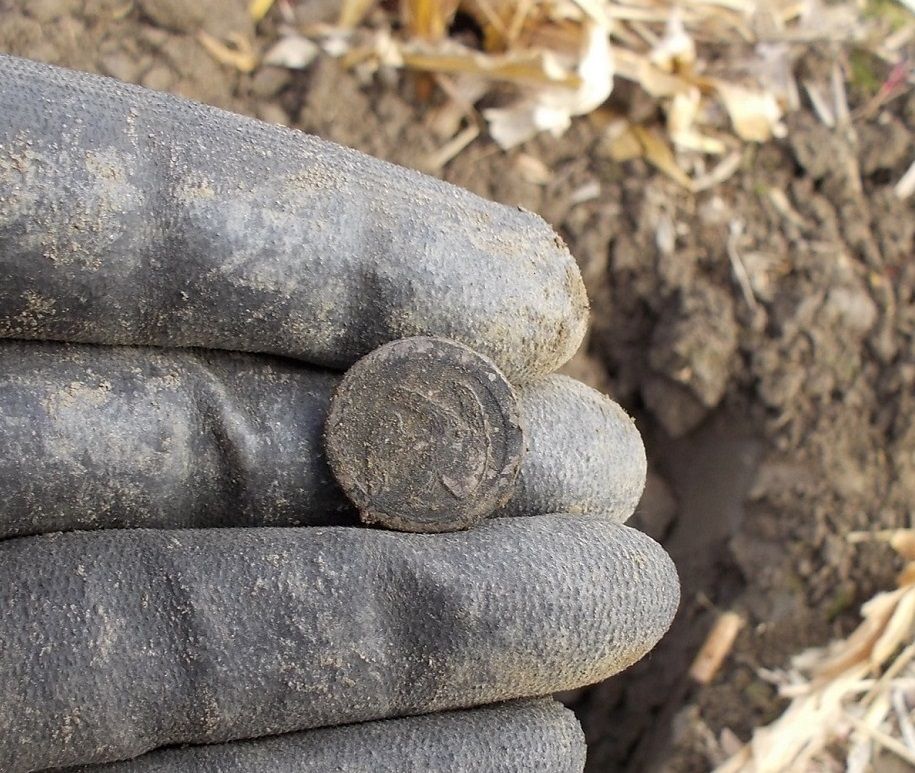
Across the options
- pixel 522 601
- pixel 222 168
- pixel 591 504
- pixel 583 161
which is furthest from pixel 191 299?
pixel 583 161

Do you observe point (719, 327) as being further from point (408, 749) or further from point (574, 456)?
point (408, 749)

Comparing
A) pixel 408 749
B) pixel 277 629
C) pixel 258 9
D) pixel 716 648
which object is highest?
pixel 258 9

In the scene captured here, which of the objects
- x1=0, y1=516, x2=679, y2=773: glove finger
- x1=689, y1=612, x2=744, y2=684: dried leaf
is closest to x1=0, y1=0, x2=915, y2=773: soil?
x1=689, y1=612, x2=744, y2=684: dried leaf

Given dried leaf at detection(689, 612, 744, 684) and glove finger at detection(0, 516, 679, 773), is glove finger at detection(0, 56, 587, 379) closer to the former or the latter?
glove finger at detection(0, 516, 679, 773)

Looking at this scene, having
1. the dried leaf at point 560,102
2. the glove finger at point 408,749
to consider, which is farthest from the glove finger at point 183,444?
the dried leaf at point 560,102

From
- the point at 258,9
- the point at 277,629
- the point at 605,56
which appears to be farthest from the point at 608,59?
the point at 277,629
